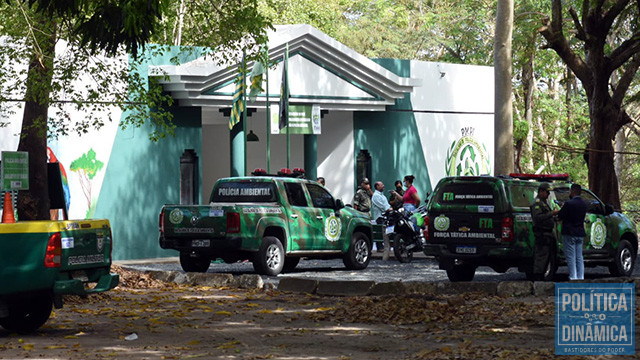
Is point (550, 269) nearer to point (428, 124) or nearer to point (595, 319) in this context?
point (595, 319)

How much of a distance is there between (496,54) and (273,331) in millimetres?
12287

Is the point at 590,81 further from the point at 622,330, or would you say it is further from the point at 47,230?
the point at 47,230

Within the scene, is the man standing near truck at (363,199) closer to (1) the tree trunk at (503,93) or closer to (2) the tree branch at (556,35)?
(1) the tree trunk at (503,93)

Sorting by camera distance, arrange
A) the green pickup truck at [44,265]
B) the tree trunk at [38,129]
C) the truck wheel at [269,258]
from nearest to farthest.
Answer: the green pickup truck at [44,265] → the tree trunk at [38,129] → the truck wheel at [269,258]

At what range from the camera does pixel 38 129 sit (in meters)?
19.0

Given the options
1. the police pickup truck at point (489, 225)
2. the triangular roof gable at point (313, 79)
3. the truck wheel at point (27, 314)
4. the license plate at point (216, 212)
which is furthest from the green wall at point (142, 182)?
the truck wheel at point (27, 314)

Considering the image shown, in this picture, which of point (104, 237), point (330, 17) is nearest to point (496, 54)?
point (104, 237)

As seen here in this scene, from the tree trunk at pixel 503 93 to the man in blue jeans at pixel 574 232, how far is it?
5.09m

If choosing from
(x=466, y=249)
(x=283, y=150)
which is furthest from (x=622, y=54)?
(x=283, y=150)

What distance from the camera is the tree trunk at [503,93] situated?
932 inches

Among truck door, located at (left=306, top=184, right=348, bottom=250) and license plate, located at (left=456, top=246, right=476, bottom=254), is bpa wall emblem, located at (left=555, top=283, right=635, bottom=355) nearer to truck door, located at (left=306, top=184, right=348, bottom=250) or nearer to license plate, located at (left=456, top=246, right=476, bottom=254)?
license plate, located at (left=456, top=246, right=476, bottom=254)

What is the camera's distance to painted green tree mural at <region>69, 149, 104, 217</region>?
26.1m

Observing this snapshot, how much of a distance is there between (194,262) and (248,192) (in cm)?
169

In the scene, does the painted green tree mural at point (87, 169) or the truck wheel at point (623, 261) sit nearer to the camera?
the truck wheel at point (623, 261)
